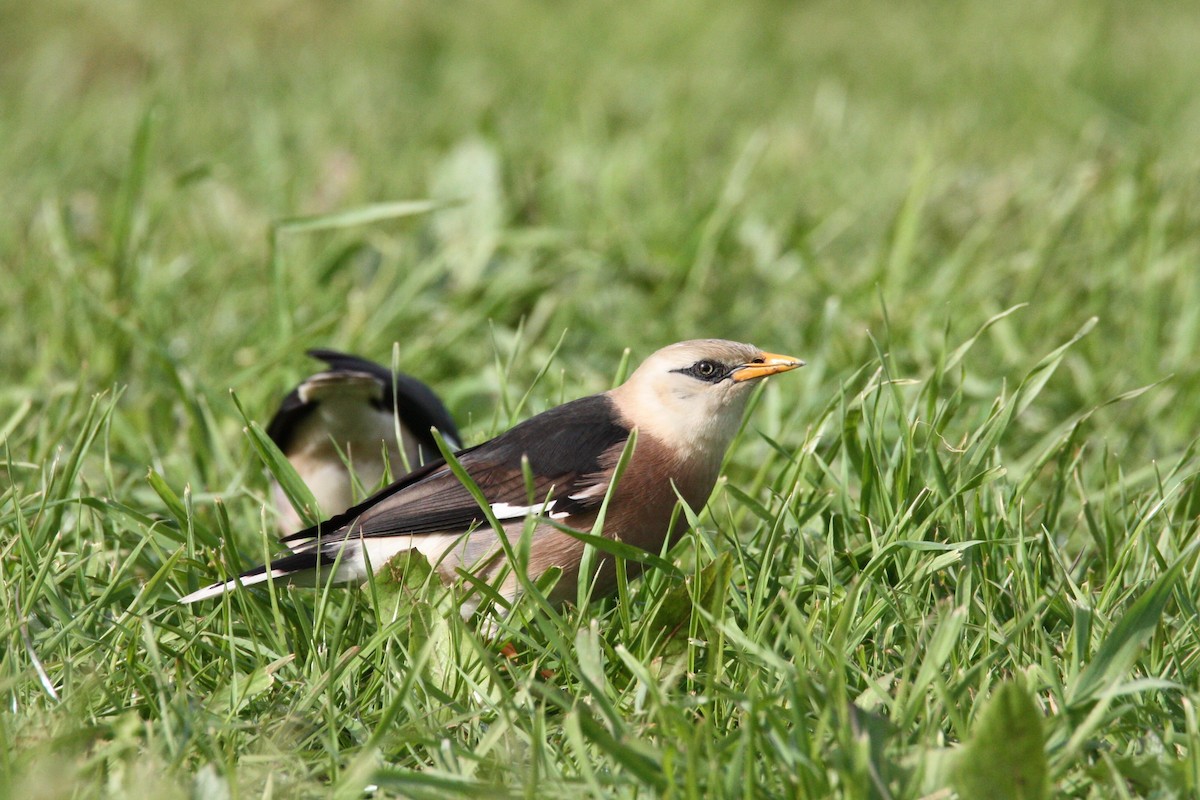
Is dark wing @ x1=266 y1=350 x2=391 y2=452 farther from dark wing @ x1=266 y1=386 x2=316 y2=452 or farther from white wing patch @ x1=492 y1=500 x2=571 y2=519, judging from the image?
white wing patch @ x1=492 y1=500 x2=571 y2=519

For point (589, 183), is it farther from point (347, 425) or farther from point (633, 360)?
point (347, 425)

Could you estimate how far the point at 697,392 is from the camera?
3.60 meters

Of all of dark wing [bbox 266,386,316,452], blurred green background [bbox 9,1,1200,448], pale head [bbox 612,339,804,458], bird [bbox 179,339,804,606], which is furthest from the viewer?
blurred green background [bbox 9,1,1200,448]

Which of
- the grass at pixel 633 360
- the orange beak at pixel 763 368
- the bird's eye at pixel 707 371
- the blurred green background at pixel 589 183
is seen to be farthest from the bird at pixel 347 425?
the orange beak at pixel 763 368

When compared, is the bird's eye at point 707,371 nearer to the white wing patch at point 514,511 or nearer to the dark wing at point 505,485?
the dark wing at point 505,485

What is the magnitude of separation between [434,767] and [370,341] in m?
2.72

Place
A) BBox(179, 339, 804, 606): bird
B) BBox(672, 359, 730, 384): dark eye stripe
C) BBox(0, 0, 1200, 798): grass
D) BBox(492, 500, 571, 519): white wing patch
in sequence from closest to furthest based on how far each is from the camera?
1. BBox(0, 0, 1200, 798): grass
2. BBox(179, 339, 804, 606): bird
3. BBox(492, 500, 571, 519): white wing patch
4. BBox(672, 359, 730, 384): dark eye stripe

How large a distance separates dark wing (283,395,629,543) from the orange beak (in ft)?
1.36

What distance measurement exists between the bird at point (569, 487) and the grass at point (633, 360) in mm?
157

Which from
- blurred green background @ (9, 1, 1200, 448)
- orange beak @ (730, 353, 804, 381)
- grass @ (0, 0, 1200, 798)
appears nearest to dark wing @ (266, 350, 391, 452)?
grass @ (0, 0, 1200, 798)

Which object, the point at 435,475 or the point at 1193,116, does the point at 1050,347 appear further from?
the point at 1193,116

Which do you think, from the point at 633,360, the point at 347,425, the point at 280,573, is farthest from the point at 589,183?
the point at 280,573

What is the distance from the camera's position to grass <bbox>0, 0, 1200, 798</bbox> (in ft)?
7.97

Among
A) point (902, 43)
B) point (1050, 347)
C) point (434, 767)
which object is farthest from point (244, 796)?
point (902, 43)
